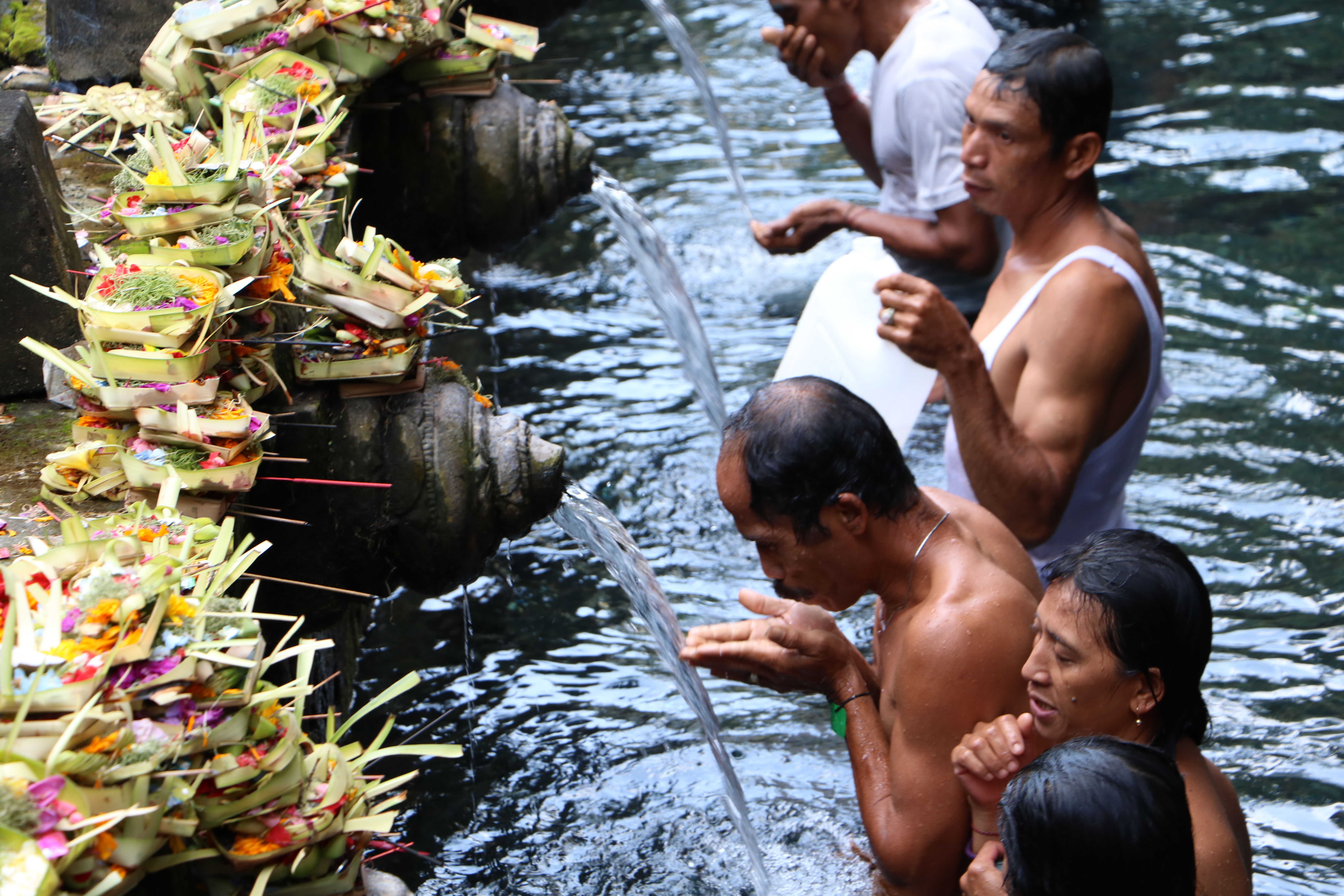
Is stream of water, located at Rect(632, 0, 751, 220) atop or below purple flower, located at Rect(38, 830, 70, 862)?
below

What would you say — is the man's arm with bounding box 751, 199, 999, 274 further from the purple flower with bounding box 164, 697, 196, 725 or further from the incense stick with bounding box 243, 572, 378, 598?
the purple flower with bounding box 164, 697, 196, 725

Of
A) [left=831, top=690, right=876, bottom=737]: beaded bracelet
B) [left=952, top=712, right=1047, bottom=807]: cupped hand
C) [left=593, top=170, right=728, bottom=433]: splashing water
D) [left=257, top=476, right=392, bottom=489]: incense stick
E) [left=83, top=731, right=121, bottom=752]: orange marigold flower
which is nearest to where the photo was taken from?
[left=83, top=731, right=121, bottom=752]: orange marigold flower

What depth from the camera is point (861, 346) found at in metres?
3.36

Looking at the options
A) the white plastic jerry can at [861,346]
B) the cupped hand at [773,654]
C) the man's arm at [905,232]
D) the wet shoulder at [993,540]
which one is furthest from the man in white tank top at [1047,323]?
the man's arm at [905,232]

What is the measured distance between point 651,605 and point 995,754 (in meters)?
1.40

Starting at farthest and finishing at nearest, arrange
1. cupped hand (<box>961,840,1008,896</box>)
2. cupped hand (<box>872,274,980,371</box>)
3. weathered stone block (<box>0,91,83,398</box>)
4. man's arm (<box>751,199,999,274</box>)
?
1. man's arm (<box>751,199,999,274</box>)
2. cupped hand (<box>872,274,980,371</box>)
3. weathered stone block (<box>0,91,83,398</box>)
4. cupped hand (<box>961,840,1008,896</box>)

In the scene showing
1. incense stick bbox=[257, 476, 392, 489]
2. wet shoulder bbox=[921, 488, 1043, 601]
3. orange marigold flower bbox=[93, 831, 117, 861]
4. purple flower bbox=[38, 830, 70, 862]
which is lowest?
wet shoulder bbox=[921, 488, 1043, 601]

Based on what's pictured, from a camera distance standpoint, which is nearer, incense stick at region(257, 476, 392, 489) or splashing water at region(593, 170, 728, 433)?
incense stick at region(257, 476, 392, 489)

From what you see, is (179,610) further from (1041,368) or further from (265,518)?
(1041,368)

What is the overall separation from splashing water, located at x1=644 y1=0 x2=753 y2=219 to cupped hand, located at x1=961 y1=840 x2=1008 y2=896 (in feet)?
16.8

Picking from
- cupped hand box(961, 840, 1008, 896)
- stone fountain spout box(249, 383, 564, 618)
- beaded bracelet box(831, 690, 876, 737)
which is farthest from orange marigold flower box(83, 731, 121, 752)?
beaded bracelet box(831, 690, 876, 737)

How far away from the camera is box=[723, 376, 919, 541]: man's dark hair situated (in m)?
2.57

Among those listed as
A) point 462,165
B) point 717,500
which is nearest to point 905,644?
point 717,500

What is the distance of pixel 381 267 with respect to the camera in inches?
110
